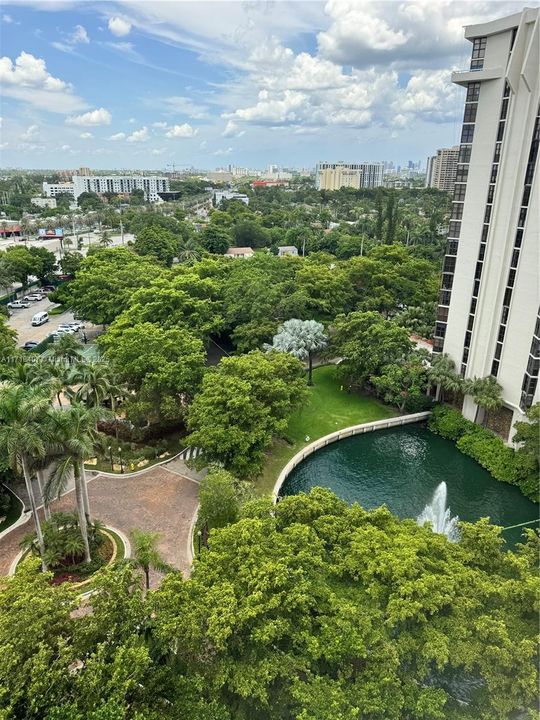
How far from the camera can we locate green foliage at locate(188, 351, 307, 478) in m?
22.4

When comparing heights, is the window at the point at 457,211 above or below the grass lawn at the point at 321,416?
above

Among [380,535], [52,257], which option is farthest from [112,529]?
[52,257]

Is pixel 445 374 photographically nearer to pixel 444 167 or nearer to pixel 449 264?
pixel 449 264

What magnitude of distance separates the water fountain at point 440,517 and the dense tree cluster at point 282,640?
846 cm

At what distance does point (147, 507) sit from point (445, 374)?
19.4 m

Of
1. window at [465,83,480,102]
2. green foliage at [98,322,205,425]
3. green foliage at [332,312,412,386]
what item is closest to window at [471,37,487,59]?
window at [465,83,480,102]

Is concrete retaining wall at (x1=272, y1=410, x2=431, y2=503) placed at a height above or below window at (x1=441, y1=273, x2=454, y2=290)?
below

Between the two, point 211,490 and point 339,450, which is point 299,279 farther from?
point 211,490

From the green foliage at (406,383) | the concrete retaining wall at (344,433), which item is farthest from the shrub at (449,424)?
the green foliage at (406,383)

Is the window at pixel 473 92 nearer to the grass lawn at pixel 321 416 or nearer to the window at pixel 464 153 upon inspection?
the window at pixel 464 153

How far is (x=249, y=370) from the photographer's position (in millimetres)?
25359

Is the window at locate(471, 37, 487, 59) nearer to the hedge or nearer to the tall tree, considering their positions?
the tall tree

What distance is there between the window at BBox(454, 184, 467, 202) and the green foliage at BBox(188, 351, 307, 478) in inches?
585

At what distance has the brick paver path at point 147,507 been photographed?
1922 cm
